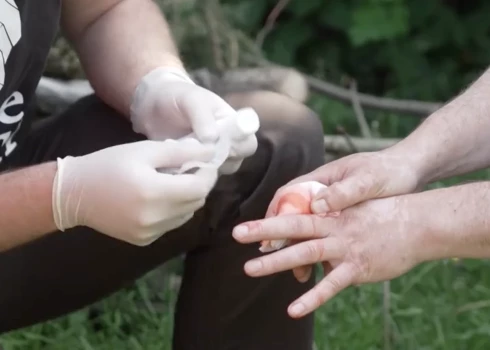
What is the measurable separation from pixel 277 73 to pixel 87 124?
0.83 metres

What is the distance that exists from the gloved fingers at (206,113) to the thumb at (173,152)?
3 centimetres

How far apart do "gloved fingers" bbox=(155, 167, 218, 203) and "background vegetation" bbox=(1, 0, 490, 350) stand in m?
0.68

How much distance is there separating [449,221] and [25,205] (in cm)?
47

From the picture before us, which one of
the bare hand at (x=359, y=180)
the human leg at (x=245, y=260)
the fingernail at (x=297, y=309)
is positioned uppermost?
the bare hand at (x=359, y=180)

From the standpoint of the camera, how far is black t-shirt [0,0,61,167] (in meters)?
1.08

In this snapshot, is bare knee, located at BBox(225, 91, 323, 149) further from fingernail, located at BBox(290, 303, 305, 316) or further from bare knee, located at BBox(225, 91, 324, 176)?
fingernail, located at BBox(290, 303, 305, 316)

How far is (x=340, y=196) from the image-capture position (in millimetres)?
977

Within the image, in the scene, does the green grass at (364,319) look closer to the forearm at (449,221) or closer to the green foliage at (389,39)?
the forearm at (449,221)

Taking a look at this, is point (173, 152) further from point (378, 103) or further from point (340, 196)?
point (378, 103)

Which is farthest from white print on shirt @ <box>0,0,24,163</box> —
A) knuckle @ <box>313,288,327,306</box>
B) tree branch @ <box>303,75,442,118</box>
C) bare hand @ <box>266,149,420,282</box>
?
tree branch @ <box>303,75,442,118</box>

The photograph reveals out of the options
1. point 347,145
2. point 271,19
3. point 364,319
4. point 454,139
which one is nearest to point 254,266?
point 454,139

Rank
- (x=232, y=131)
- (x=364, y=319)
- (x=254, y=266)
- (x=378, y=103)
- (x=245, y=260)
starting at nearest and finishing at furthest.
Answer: (x=254, y=266), (x=232, y=131), (x=245, y=260), (x=364, y=319), (x=378, y=103)

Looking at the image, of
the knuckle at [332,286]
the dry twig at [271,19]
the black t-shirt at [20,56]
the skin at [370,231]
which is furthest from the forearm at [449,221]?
the dry twig at [271,19]

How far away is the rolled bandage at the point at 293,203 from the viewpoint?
997 millimetres
